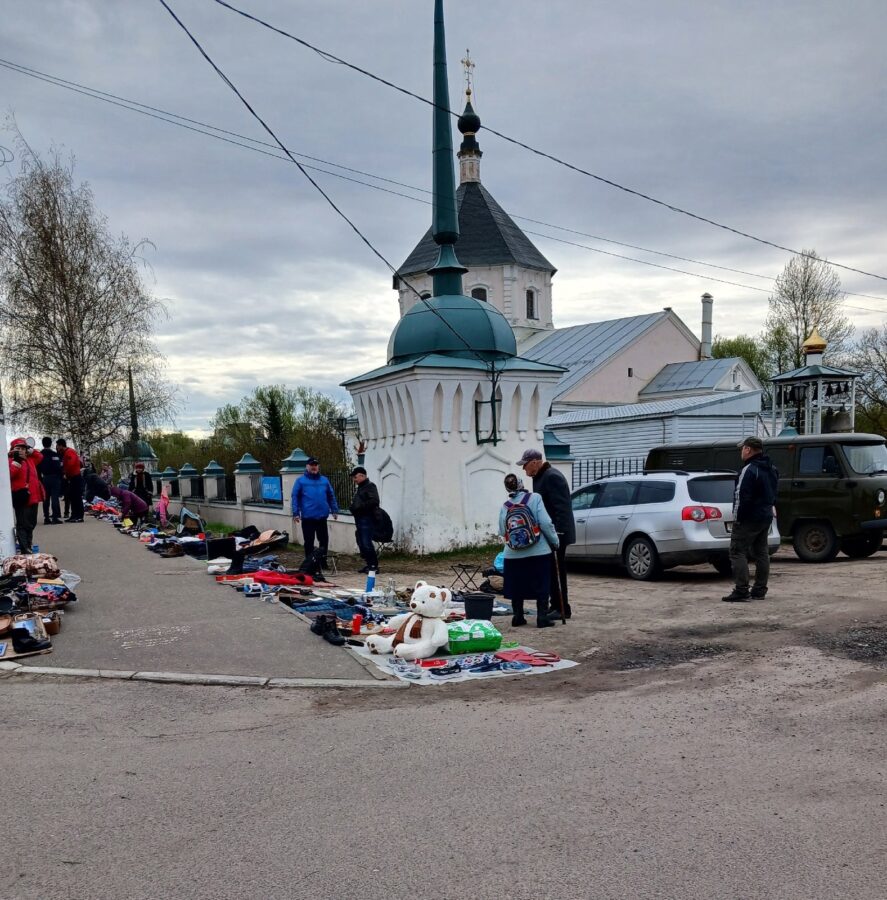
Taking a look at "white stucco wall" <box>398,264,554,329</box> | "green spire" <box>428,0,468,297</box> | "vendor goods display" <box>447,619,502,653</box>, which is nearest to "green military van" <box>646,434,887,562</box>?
"green spire" <box>428,0,468,297</box>

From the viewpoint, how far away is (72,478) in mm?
22859

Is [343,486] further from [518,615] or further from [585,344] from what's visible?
[585,344]

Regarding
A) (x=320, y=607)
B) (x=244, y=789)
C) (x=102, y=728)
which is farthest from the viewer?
(x=320, y=607)

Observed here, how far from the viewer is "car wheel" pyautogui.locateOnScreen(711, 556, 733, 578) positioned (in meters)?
13.4

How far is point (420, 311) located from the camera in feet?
57.9

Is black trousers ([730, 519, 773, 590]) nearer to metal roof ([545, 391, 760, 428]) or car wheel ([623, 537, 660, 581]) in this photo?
car wheel ([623, 537, 660, 581])

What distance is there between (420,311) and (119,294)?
17.1m

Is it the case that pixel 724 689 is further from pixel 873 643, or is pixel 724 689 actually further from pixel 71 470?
pixel 71 470

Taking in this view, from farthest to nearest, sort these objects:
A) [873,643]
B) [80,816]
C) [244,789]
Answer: [873,643] → [244,789] → [80,816]

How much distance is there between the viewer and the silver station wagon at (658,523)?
493 inches

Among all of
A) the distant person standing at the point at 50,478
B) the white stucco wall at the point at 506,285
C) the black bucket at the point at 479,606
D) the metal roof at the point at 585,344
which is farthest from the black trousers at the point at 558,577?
the white stucco wall at the point at 506,285

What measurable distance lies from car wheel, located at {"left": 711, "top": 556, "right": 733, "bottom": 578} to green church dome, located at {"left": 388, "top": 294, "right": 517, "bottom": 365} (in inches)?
235

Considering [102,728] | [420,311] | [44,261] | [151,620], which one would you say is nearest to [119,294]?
[44,261]

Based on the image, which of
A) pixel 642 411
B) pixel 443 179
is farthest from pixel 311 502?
pixel 642 411
